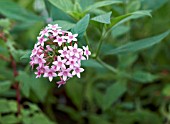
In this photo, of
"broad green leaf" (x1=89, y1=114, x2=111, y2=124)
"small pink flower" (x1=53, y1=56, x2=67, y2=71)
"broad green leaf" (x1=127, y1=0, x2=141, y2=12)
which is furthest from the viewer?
"broad green leaf" (x1=89, y1=114, x2=111, y2=124)

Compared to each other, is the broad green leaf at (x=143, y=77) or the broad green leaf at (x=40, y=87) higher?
the broad green leaf at (x=143, y=77)

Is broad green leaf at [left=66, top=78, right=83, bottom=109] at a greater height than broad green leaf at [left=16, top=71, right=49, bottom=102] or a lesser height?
lesser

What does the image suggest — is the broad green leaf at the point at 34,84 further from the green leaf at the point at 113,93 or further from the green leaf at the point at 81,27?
the green leaf at the point at 81,27

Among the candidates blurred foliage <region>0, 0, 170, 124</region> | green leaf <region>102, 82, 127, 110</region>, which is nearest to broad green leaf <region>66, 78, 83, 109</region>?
blurred foliage <region>0, 0, 170, 124</region>

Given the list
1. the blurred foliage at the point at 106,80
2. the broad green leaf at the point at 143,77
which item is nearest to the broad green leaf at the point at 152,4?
the blurred foliage at the point at 106,80

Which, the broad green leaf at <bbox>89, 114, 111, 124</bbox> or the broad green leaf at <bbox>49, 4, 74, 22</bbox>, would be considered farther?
the broad green leaf at <bbox>89, 114, 111, 124</bbox>

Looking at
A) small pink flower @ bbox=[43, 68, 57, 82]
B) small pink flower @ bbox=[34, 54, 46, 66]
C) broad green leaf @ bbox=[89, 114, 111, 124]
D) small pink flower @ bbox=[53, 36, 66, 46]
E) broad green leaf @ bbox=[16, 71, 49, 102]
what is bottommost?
broad green leaf @ bbox=[89, 114, 111, 124]

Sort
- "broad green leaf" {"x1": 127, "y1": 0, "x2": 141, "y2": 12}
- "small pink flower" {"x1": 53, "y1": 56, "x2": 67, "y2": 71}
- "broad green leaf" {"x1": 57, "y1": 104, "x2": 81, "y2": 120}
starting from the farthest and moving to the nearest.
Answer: "broad green leaf" {"x1": 57, "y1": 104, "x2": 81, "y2": 120} < "broad green leaf" {"x1": 127, "y1": 0, "x2": 141, "y2": 12} < "small pink flower" {"x1": 53, "y1": 56, "x2": 67, "y2": 71}

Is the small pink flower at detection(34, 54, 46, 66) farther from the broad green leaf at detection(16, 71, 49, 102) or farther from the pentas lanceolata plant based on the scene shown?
the broad green leaf at detection(16, 71, 49, 102)

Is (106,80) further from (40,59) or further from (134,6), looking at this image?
(40,59)
